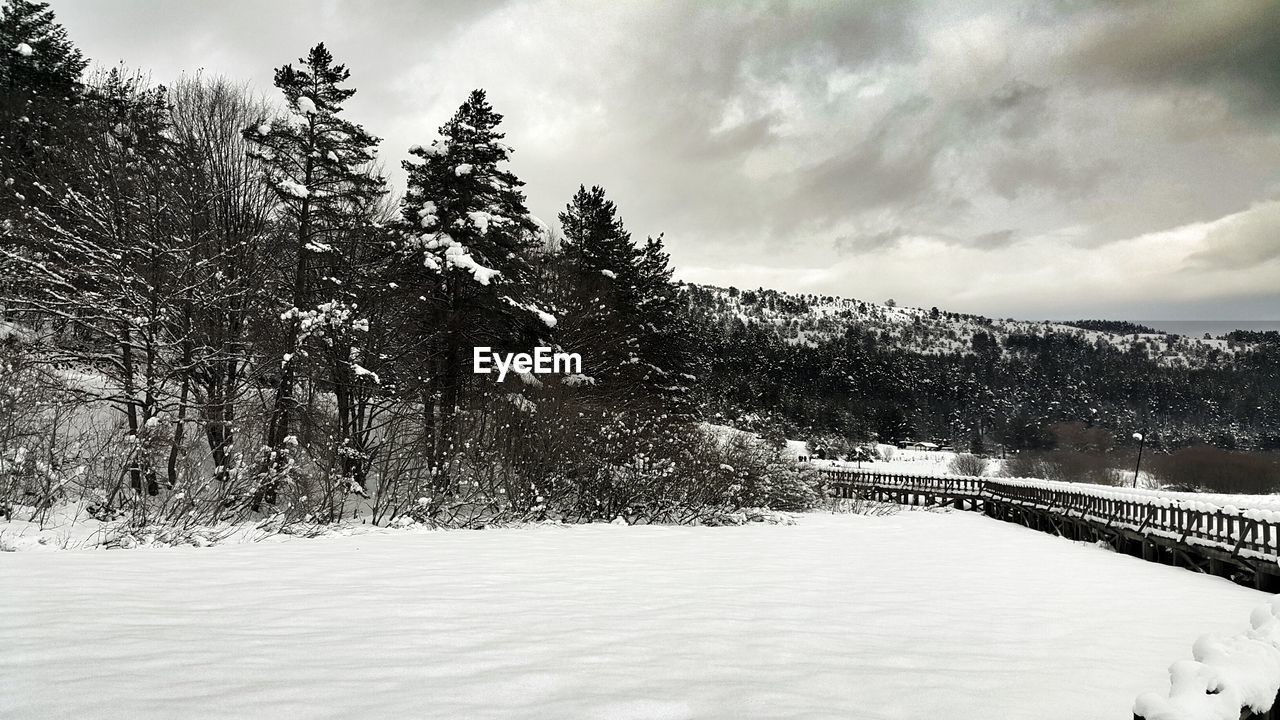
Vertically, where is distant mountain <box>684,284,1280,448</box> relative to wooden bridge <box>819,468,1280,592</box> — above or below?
above

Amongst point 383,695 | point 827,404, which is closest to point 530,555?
point 383,695

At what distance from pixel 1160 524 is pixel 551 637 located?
54.3 feet

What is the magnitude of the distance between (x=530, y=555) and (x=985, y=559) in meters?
8.50

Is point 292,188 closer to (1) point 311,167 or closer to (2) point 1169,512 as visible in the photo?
(1) point 311,167

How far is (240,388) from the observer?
17188 millimetres

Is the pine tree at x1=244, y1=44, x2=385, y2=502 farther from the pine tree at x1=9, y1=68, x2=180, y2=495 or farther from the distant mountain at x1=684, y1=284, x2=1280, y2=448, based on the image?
the distant mountain at x1=684, y1=284, x2=1280, y2=448

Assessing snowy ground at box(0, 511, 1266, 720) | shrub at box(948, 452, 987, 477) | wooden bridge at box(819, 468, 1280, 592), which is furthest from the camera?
shrub at box(948, 452, 987, 477)

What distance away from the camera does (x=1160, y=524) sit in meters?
15.4

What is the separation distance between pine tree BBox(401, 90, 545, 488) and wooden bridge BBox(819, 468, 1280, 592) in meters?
16.8

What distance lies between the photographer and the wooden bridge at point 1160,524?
38.9 feet

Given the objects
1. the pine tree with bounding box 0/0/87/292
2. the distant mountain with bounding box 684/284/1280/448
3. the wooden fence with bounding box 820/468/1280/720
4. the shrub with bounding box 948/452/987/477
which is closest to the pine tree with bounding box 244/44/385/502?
the pine tree with bounding box 0/0/87/292

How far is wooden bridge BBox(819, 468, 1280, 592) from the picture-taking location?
1184 cm

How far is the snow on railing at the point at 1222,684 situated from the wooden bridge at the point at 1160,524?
12.1m

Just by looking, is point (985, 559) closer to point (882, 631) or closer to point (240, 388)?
point (882, 631)
